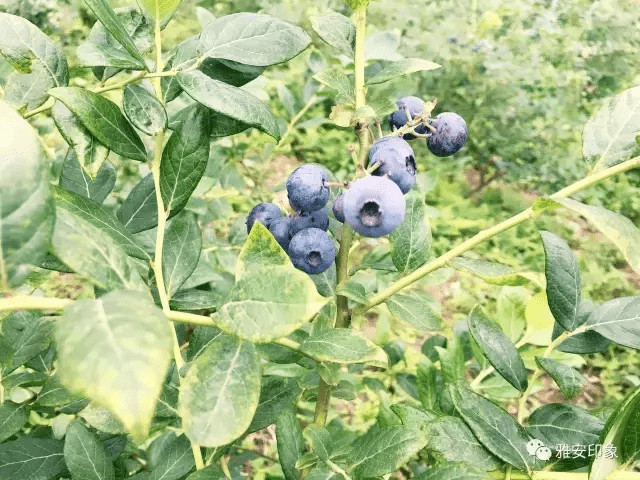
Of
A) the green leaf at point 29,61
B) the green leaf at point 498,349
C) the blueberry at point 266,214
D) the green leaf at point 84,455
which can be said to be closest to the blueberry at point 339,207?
the blueberry at point 266,214

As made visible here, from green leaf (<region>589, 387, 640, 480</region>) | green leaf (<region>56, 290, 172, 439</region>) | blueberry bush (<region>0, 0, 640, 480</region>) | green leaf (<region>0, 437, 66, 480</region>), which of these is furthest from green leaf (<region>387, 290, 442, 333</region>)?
green leaf (<region>0, 437, 66, 480</region>)

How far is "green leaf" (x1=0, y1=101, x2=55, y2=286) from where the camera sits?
393mm

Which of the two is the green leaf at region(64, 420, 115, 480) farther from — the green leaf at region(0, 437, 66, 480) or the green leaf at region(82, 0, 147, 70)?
the green leaf at region(82, 0, 147, 70)

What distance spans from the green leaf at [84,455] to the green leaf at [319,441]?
31 cm

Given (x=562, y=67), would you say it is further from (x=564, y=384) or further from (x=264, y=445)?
(x=564, y=384)

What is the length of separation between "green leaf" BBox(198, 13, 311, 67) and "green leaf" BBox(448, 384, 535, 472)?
1.63 ft

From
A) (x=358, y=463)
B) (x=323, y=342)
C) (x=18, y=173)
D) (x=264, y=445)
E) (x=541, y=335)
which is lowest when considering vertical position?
(x=264, y=445)

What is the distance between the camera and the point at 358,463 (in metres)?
0.73

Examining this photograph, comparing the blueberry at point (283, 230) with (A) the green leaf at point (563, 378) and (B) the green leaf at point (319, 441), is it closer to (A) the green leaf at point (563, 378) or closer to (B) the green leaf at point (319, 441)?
(B) the green leaf at point (319, 441)

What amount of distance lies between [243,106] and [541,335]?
800 mm

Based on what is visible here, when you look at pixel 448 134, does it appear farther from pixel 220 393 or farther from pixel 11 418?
pixel 11 418

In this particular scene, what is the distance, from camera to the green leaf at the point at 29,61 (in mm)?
671

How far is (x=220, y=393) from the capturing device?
51cm

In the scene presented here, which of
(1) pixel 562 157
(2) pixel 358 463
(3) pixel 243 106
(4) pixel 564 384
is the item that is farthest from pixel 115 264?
(1) pixel 562 157
